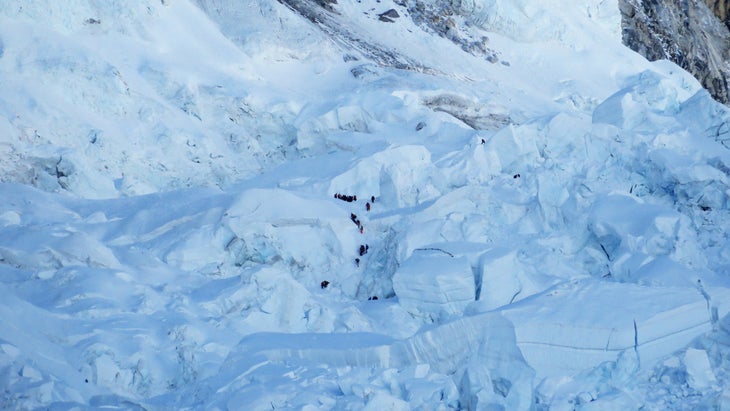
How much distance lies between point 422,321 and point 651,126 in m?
7.35

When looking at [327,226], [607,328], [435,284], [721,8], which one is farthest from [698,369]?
[721,8]

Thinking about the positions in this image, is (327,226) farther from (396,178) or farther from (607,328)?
(607,328)

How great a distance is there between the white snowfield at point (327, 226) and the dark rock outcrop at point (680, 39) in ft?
29.4

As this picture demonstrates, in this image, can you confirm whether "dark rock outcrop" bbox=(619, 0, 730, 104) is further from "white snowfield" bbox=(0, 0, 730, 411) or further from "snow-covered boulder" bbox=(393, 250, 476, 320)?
"snow-covered boulder" bbox=(393, 250, 476, 320)

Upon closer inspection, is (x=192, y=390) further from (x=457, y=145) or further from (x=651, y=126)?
(x=651, y=126)

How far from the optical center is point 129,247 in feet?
36.6

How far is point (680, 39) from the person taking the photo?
2934 centimetres

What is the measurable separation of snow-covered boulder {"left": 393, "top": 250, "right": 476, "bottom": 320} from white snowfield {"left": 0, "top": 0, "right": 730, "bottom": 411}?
24 millimetres

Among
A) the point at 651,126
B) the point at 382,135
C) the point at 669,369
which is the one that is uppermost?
the point at 669,369

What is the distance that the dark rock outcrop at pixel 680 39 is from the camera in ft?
92.2

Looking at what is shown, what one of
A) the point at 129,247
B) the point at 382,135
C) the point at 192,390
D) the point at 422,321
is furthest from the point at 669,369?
the point at 382,135

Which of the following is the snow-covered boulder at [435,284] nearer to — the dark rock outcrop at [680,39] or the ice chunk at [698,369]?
the ice chunk at [698,369]

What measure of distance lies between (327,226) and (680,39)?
71.3ft

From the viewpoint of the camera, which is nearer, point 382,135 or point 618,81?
point 382,135
